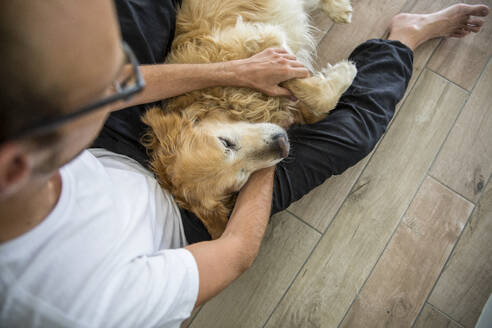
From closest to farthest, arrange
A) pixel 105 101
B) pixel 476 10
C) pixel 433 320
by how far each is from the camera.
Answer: pixel 105 101 < pixel 433 320 < pixel 476 10

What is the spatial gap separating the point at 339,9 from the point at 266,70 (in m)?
0.83

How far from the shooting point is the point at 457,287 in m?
1.69

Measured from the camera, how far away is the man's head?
1.56 ft

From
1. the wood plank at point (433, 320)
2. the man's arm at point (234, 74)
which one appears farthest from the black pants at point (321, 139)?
the wood plank at point (433, 320)

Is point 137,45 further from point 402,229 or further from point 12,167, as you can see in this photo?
point 402,229

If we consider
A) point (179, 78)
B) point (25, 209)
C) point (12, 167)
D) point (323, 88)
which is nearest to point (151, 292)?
point (25, 209)

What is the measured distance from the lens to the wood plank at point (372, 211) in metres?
1.68

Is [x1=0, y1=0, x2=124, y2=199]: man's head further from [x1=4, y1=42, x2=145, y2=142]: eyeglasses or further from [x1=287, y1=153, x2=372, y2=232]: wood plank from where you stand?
[x1=287, y1=153, x2=372, y2=232]: wood plank

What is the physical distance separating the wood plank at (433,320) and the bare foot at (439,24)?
1440mm

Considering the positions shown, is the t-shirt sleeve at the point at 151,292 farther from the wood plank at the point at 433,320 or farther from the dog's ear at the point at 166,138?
the wood plank at the point at 433,320

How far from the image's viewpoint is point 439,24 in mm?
1847

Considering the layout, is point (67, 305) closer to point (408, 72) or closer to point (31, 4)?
point (31, 4)

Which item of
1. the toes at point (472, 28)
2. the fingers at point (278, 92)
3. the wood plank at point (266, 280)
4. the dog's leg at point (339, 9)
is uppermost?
the toes at point (472, 28)

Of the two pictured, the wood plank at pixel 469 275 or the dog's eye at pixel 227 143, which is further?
the wood plank at pixel 469 275
